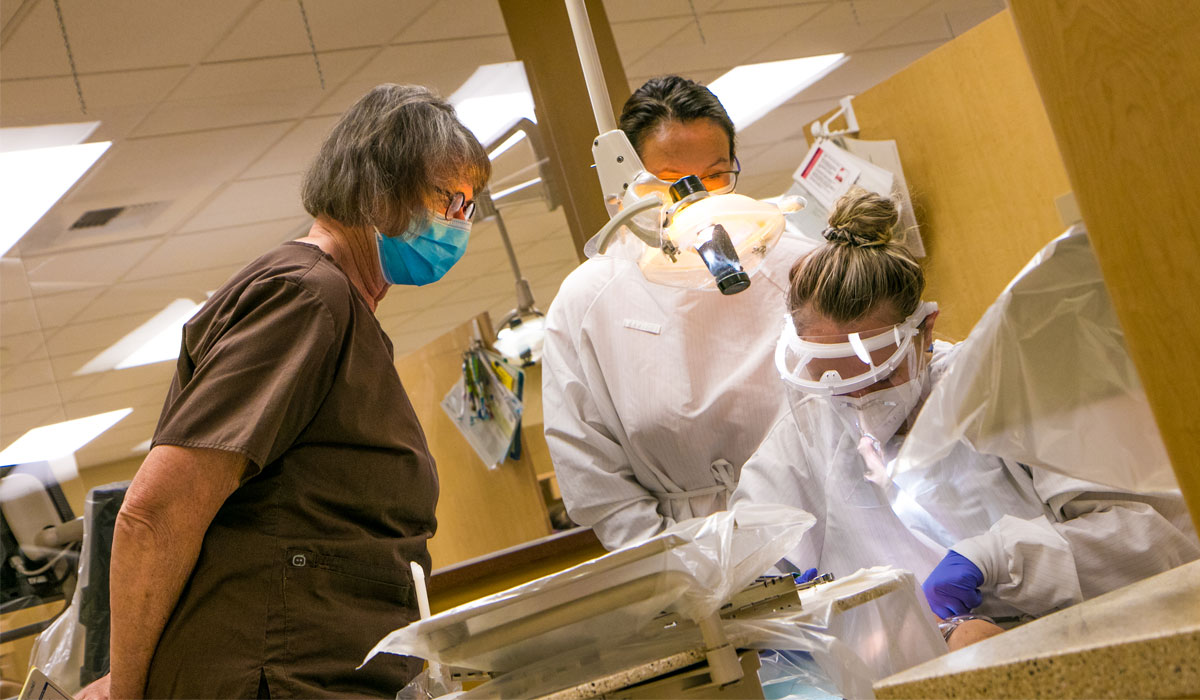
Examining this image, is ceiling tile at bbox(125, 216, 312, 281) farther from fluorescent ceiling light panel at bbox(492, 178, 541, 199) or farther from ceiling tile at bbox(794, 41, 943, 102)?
ceiling tile at bbox(794, 41, 943, 102)

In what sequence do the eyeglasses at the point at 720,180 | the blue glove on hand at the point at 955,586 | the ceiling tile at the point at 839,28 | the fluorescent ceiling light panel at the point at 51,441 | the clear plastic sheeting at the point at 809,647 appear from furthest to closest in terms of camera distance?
the ceiling tile at the point at 839,28 < the fluorescent ceiling light panel at the point at 51,441 < the eyeglasses at the point at 720,180 < the blue glove on hand at the point at 955,586 < the clear plastic sheeting at the point at 809,647

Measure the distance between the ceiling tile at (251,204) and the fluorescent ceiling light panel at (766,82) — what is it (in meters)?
2.35

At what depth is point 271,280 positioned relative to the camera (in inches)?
51.3

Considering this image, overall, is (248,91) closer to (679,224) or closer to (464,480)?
(464,480)

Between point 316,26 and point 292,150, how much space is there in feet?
2.75

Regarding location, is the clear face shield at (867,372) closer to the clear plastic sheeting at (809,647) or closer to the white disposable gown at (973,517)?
the white disposable gown at (973,517)

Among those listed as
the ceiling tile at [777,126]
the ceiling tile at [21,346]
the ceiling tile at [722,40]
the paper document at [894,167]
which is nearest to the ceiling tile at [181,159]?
the ceiling tile at [21,346]

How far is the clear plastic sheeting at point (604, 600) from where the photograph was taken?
0.98m

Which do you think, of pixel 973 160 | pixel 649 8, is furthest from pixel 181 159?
pixel 973 160

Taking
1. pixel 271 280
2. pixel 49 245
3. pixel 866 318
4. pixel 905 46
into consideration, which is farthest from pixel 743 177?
pixel 271 280

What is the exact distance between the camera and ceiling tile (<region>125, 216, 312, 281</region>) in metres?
3.50

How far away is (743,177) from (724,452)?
5.77 meters

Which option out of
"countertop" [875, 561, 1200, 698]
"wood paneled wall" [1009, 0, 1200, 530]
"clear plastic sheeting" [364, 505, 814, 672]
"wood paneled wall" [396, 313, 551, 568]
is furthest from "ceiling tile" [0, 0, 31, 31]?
"countertop" [875, 561, 1200, 698]

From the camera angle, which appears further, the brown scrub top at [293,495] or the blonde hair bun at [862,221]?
the blonde hair bun at [862,221]
